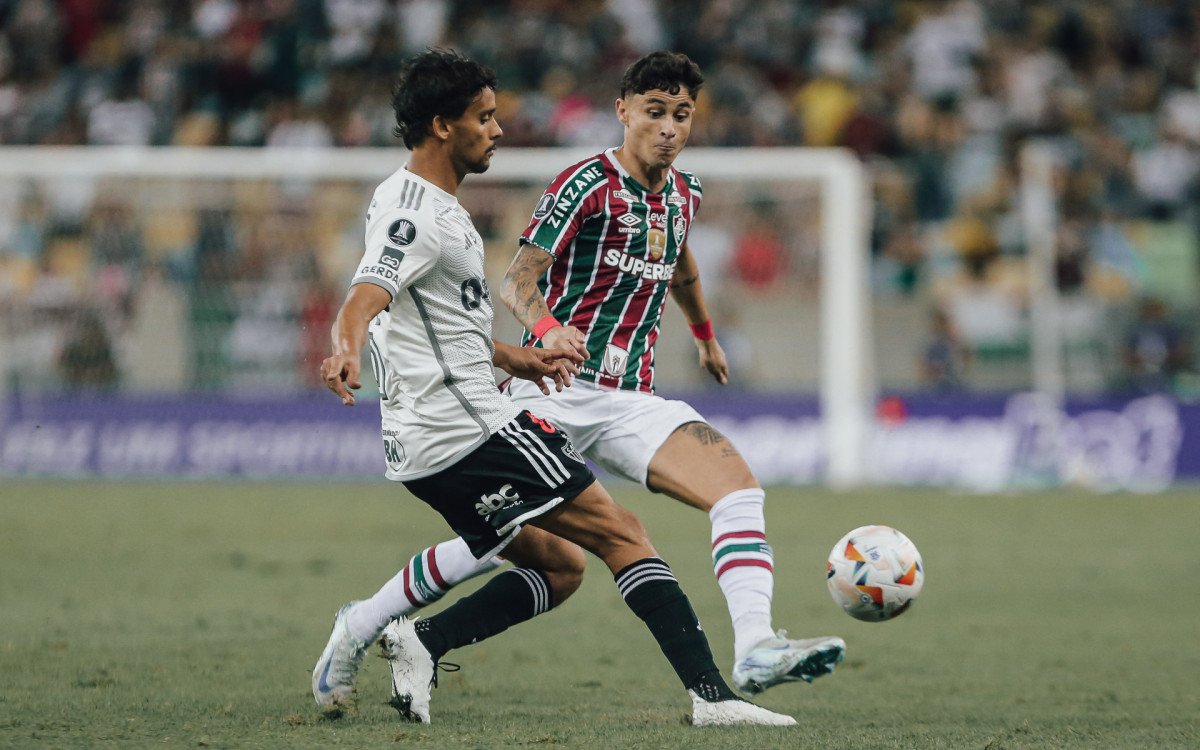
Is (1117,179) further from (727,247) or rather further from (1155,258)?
(727,247)

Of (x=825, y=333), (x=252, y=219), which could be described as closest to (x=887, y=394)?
(x=825, y=333)

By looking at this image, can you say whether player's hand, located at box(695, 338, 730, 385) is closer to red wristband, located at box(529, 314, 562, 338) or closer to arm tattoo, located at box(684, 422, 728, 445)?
arm tattoo, located at box(684, 422, 728, 445)

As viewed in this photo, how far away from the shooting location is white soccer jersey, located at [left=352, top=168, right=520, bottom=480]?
205 inches

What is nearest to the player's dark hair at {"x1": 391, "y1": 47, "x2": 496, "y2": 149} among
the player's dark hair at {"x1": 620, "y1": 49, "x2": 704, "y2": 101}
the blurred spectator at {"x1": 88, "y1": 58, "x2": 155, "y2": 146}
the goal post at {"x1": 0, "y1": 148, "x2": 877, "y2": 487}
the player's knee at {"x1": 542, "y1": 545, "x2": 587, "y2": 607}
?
the player's dark hair at {"x1": 620, "y1": 49, "x2": 704, "y2": 101}

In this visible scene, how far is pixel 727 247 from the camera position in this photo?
17.1m

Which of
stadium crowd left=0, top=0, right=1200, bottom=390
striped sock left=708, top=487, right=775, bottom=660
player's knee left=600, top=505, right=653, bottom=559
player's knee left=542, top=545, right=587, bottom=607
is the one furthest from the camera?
stadium crowd left=0, top=0, right=1200, bottom=390

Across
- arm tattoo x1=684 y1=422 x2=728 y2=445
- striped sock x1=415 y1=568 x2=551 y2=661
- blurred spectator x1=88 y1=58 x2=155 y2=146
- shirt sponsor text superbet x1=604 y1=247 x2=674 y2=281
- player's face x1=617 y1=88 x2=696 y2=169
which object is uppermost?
blurred spectator x1=88 y1=58 x2=155 y2=146

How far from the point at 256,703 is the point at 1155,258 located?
584 inches

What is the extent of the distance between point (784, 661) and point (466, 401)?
4.31ft

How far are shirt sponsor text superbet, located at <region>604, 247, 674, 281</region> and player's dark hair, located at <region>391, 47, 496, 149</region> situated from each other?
1151 mm

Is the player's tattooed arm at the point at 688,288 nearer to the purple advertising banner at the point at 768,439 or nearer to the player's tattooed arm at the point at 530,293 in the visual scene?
the player's tattooed arm at the point at 530,293

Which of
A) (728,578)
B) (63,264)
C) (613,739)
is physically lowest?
(613,739)

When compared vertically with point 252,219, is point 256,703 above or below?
below

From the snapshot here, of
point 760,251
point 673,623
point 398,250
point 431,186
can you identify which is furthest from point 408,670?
point 760,251
